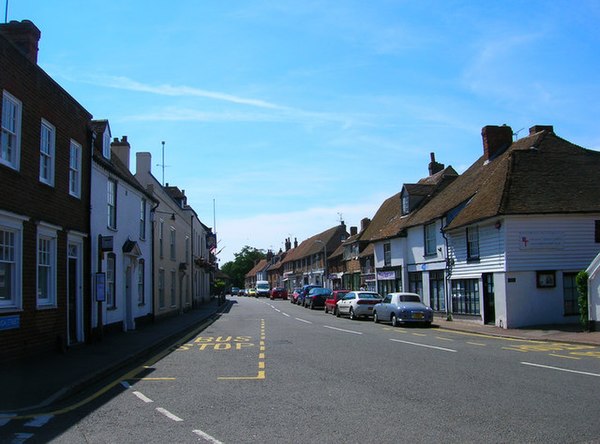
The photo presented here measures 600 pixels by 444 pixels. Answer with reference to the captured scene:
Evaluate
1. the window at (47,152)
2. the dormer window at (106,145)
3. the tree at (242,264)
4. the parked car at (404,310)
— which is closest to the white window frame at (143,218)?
the dormer window at (106,145)

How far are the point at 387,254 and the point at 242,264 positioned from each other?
416ft

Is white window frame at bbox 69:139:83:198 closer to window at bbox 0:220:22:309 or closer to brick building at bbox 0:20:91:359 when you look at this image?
brick building at bbox 0:20:91:359

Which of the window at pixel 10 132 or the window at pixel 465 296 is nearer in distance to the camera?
the window at pixel 10 132

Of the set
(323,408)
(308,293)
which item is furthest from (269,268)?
(323,408)

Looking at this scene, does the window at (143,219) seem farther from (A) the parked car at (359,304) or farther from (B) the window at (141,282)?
(A) the parked car at (359,304)

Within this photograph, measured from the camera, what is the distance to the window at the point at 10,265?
11.9 meters

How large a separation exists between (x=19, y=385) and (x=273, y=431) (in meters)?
5.26

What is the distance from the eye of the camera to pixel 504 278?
2352 cm

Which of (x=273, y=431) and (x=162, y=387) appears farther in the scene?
(x=162, y=387)

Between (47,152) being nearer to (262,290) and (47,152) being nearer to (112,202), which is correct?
(112,202)

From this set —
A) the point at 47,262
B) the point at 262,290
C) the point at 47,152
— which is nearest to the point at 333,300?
the point at 47,262

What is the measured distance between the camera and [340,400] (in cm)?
870

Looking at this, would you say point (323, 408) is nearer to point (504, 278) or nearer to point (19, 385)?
point (19, 385)

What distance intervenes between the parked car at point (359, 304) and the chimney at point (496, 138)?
33.8ft
